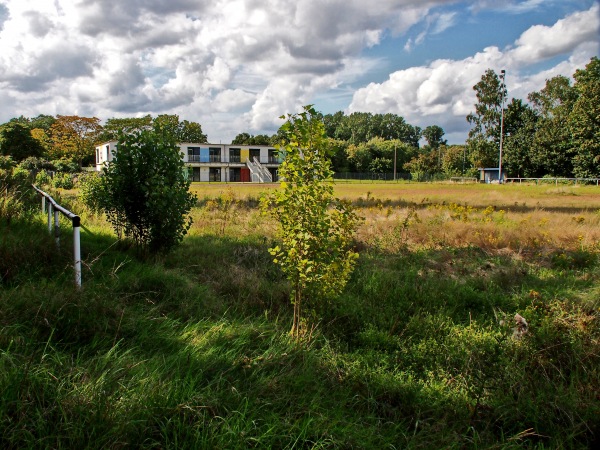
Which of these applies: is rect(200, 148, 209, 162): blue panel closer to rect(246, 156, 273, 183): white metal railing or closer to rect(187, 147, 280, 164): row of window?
rect(187, 147, 280, 164): row of window

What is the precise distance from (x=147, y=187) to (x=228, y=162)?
63.8 meters

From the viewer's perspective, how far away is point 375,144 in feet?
284

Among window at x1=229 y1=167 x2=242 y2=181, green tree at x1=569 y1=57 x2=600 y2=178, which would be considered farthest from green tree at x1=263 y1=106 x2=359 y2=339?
window at x1=229 y1=167 x2=242 y2=181

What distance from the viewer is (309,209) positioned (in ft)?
13.6

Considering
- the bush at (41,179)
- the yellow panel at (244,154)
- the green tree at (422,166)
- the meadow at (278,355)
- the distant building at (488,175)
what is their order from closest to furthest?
the meadow at (278,355) < the bush at (41,179) < the distant building at (488,175) < the yellow panel at (244,154) < the green tree at (422,166)

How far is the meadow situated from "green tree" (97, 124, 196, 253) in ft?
1.41

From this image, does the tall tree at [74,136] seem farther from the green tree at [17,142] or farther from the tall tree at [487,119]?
the tall tree at [487,119]

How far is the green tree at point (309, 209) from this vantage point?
4.09 m

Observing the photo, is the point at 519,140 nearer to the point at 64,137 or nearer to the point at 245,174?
the point at 245,174

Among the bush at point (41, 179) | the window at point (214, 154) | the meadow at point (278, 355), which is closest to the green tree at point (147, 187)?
the meadow at point (278, 355)

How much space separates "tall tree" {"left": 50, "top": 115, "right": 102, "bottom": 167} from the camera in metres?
72.5

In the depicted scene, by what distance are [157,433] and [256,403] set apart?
70cm

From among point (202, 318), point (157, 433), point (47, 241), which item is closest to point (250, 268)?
point (202, 318)

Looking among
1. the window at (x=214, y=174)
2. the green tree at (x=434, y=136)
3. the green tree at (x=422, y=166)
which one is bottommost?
the window at (x=214, y=174)
